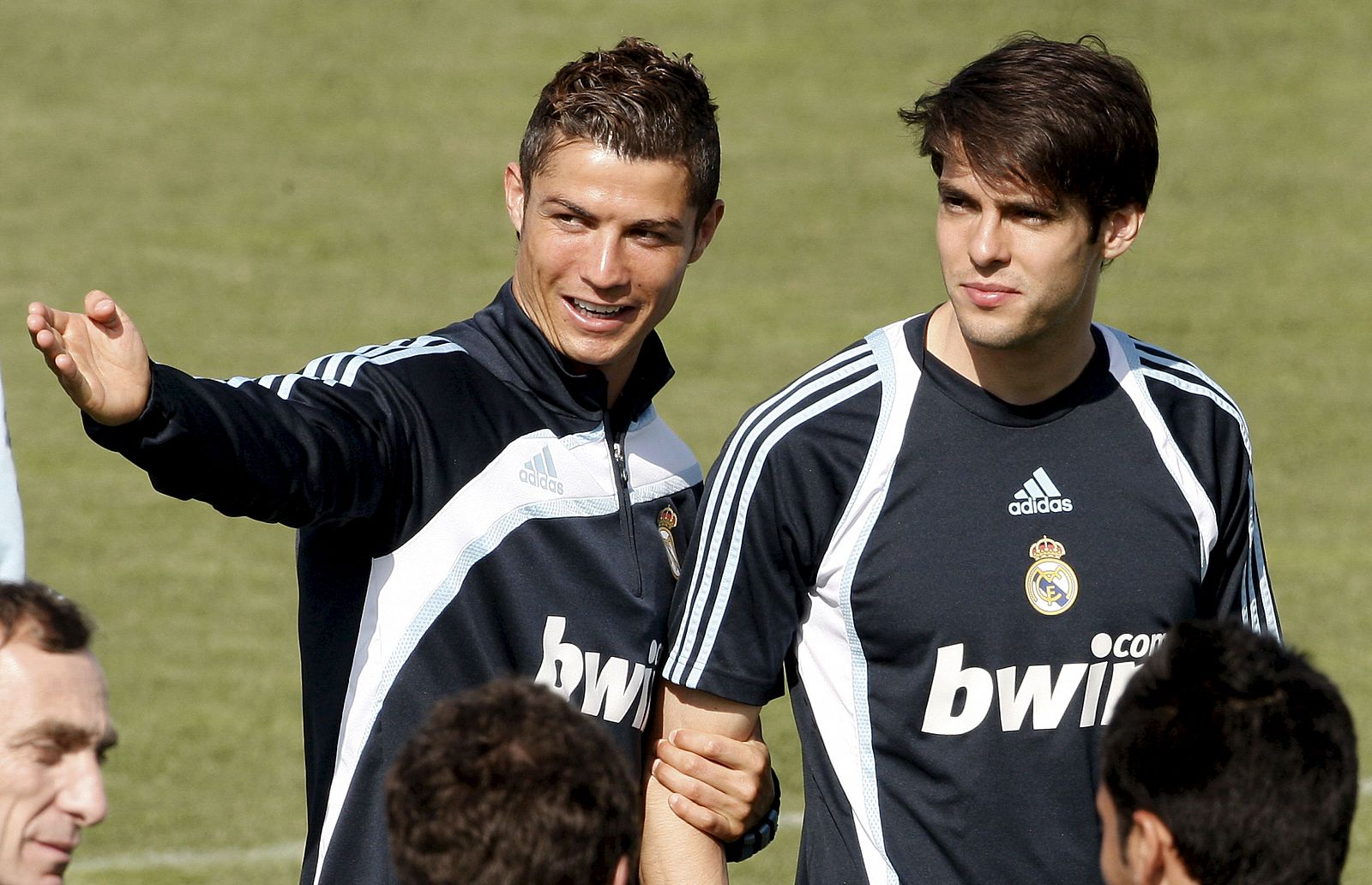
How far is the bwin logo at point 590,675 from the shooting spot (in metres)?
3.31

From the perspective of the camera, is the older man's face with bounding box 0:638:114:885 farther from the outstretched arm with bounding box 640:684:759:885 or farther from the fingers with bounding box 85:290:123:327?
the outstretched arm with bounding box 640:684:759:885

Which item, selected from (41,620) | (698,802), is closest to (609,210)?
(698,802)

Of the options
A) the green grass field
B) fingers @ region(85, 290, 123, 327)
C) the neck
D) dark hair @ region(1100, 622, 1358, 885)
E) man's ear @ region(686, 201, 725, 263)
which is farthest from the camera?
the green grass field

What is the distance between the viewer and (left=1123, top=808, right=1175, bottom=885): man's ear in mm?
2457

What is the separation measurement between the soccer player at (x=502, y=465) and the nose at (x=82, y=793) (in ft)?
1.76

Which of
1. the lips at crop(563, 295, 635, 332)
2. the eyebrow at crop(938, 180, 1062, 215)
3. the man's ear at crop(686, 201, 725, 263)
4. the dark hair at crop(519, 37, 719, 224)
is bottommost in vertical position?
the lips at crop(563, 295, 635, 332)

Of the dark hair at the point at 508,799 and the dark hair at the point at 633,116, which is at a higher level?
the dark hair at the point at 633,116

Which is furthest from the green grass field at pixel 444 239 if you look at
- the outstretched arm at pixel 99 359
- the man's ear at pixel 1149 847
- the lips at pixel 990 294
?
the man's ear at pixel 1149 847

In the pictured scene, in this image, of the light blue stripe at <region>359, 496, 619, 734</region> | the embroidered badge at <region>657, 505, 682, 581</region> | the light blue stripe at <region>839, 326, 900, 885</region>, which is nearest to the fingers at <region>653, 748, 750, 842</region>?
the light blue stripe at <region>839, 326, 900, 885</region>

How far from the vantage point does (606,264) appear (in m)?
3.50

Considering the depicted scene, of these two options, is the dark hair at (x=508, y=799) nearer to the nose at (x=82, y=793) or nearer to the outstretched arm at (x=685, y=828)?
the nose at (x=82, y=793)

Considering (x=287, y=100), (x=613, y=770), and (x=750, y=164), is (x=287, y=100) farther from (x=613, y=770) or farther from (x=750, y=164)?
(x=613, y=770)

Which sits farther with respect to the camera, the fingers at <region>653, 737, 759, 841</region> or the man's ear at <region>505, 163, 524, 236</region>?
the man's ear at <region>505, 163, 524, 236</region>

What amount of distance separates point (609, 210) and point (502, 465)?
1.78 feet
